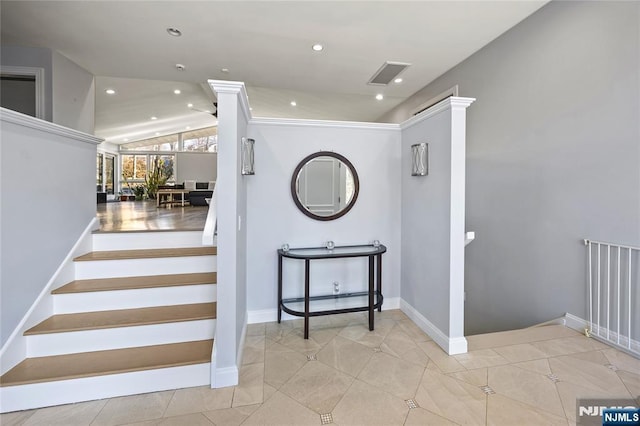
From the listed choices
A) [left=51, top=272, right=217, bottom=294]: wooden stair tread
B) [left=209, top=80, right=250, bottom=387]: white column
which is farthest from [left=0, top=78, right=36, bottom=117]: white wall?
[left=209, top=80, right=250, bottom=387]: white column

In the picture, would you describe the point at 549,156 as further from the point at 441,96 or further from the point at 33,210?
the point at 33,210

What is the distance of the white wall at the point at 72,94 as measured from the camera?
381cm

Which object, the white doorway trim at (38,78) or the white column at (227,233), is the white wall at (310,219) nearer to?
the white column at (227,233)

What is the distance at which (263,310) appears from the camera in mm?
3145

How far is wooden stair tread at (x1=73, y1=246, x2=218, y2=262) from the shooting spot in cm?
273

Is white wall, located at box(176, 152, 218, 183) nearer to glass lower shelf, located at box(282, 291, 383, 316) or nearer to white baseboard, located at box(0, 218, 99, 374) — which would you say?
white baseboard, located at box(0, 218, 99, 374)

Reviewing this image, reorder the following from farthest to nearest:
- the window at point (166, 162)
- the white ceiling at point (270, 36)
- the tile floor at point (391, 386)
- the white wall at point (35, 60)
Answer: the window at point (166, 162), the white wall at point (35, 60), the white ceiling at point (270, 36), the tile floor at point (391, 386)

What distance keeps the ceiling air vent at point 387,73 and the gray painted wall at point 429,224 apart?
149cm

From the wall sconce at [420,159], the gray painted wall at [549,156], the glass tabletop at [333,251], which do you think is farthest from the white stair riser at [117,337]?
the gray painted wall at [549,156]

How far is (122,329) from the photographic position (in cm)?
221

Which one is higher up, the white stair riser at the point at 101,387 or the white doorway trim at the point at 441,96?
the white doorway trim at the point at 441,96

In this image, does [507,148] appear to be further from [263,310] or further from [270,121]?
[263,310]

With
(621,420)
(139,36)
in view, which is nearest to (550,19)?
(621,420)

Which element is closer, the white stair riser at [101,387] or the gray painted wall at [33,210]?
the white stair riser at [101,387]
